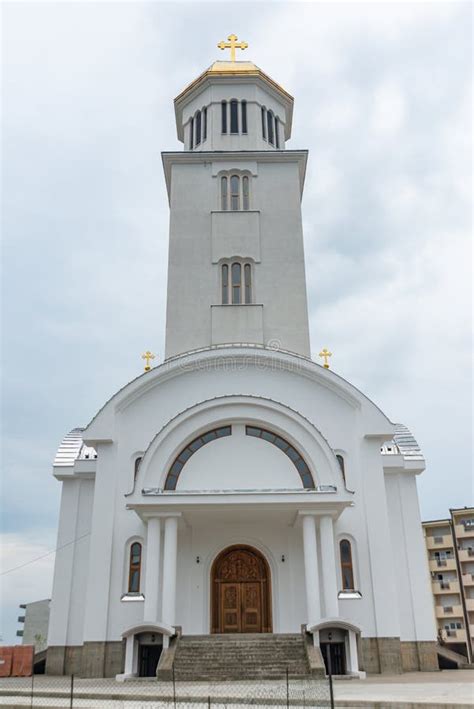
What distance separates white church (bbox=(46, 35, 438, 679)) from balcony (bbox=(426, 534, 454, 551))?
92.4ft

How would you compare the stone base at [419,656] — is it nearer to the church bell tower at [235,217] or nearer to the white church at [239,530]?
the white church at [239,530]

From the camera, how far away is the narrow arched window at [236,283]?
936 inches

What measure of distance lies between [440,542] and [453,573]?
2234 millimetres

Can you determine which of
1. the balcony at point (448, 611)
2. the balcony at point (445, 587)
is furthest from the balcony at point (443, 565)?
the balcony at point (448, 611)

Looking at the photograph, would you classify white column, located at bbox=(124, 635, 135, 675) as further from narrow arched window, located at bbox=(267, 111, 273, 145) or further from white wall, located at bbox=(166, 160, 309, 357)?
narrow arched window, located at bbox=(267, 111, 273, 145)

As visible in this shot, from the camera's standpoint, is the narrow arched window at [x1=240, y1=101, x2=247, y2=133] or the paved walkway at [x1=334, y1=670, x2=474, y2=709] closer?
the paved walkway at [x1=334, y1=670, x2=474, y2=709]

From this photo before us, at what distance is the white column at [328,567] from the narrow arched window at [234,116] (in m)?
16.8

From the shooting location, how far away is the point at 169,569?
16.8 meters

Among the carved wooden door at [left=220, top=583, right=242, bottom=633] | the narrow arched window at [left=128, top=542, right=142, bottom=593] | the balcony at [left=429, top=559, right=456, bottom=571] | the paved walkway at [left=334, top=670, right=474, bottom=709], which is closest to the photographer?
the paved walkway at [left=334, top=670, right=474, bottom=709]

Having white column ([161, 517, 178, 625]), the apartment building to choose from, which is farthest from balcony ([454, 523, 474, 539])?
white column ([161, 517, 178, 625])

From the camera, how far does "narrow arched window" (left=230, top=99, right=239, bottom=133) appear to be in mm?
26578

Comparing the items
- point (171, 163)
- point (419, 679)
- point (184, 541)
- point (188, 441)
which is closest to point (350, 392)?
point (188, 441)

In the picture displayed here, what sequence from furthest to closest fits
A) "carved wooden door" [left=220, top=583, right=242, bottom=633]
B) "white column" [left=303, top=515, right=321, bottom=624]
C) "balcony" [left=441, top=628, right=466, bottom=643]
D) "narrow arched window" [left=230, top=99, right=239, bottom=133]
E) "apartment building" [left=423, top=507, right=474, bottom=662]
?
"apartment building" [left=423, top=507, right=474, bottom=662]
"balcony" [left=441, top=628, right=466, bottom=643]
"narrow arched window" [left=230, top=99, right=239, bottom=133]
"carved wooden door" [left=220, top=583, right=242, bottom=633]
"white column" [left=303, top=515, right=321, bottom=624]

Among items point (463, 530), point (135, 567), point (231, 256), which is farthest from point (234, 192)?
point (463, 530)
